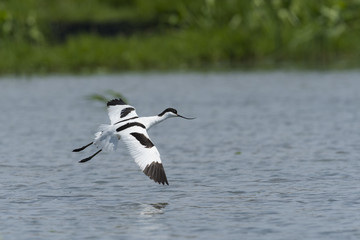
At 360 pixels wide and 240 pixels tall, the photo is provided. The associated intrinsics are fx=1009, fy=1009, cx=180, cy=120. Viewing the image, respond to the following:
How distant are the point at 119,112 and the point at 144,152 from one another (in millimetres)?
2144

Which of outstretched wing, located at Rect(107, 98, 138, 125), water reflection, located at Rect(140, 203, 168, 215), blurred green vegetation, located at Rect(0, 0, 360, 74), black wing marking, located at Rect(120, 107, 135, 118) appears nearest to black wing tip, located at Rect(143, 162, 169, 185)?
water reflection, located at Rect(140, 203, 168, 215)

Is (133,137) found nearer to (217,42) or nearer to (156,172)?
(156,172)

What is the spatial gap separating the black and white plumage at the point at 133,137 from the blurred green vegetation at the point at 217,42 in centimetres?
Answer: 1671

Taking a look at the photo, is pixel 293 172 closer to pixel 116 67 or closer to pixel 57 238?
pixel 57 238

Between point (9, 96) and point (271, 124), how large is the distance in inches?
342

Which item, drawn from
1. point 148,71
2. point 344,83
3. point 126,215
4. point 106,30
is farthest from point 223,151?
point 106,30

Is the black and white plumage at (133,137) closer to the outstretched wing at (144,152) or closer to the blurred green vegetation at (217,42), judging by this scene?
→ the outstretched wing at (144,152)

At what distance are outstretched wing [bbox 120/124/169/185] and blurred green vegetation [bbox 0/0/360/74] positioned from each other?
18.0m

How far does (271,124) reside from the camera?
59.4 ft

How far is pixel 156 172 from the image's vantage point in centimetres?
1090

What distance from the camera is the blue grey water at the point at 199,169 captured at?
31.8 feet

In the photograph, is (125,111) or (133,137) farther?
(125,111)

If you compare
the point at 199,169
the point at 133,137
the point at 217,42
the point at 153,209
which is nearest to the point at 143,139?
the point at 133,137

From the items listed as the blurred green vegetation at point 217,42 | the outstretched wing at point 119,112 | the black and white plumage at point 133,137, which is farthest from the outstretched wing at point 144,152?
the blurred green vegetation at point 217,42
